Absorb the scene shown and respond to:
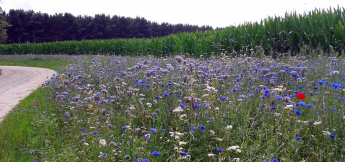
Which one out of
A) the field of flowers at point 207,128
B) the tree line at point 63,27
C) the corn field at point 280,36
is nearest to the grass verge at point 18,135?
the field of flowers at point 207,128

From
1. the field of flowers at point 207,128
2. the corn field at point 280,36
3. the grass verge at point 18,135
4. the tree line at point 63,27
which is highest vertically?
the tree line at point 63,27

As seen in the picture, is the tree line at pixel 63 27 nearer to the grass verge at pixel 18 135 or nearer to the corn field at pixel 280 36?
the corn field at pixel 280 36

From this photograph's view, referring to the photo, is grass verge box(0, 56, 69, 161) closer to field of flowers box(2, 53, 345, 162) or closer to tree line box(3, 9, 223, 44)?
field of flowers box(2, 53, 345, 162)

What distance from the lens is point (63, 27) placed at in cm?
4878

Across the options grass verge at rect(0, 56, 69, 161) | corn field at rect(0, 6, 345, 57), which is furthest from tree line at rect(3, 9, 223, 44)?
grass verge at rect(0, 56, 69, 161)

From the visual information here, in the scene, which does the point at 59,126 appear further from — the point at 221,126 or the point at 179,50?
the point at 179,50

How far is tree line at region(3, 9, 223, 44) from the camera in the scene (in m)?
47.1

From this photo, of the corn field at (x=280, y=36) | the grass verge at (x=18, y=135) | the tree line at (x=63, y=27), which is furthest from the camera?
the tree line at (x=63, y=27)

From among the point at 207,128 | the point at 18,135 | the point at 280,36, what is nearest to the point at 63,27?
the point at 280,36

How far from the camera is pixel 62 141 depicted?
4074 mm

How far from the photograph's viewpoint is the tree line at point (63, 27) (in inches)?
1855

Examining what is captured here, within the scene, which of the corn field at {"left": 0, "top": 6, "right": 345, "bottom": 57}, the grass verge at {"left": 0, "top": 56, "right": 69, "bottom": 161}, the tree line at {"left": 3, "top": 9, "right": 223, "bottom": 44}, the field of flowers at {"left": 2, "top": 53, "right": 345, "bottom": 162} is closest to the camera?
the field of flowers at {"left": 2, "top": 53, "right": 345, "bottom": 162}

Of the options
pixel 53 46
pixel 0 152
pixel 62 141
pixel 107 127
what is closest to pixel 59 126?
pixel 62 141

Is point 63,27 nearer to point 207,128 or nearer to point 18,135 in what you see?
point 18,135
